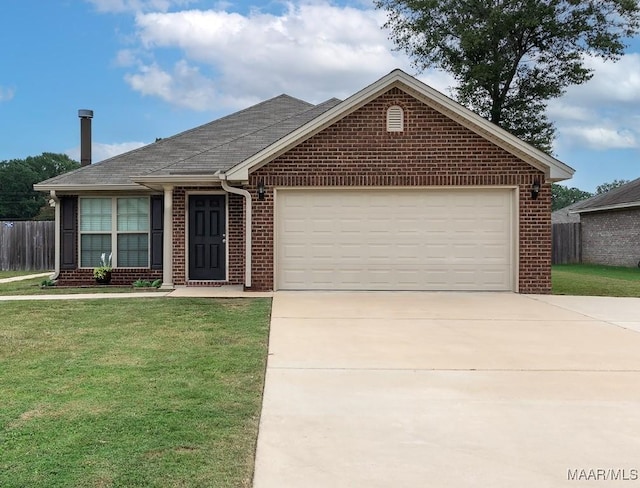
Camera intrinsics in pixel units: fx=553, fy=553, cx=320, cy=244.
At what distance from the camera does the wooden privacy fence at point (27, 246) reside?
21000 mm

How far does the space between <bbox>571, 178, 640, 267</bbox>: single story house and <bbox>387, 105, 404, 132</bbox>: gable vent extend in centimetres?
1418

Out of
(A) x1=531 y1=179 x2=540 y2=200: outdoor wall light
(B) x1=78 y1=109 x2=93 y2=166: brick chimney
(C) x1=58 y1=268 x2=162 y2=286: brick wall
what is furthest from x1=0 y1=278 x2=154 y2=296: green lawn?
(A) x1=531 y1=179 x2=540 y2=200: outdoor wall light

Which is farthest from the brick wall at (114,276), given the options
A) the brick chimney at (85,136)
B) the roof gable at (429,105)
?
the brick chimney at (85,136)

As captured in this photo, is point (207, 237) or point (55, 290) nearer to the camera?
point (55, 290)

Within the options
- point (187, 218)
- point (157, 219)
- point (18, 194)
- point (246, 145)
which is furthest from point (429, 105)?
point (18, 194)

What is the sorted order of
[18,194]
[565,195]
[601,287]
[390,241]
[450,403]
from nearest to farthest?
[450,403]
[390,241]
[601,287]
[18,194]
[565,195]

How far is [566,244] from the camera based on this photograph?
25.8 metres

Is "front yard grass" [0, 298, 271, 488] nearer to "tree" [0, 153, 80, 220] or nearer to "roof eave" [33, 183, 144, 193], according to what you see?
"roof eave" [33, 183, 144, 193]

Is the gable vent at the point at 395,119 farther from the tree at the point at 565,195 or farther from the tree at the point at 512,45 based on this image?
the tree at the point at 565,195

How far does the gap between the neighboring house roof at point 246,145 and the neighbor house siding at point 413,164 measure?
0.18 meters

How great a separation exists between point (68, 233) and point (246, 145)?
16.1 ft

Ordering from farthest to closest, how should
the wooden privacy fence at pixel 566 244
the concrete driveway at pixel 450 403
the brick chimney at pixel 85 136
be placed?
the wooden privacy fence at pixel 566 244 → the brick chimney at pixel 85 136 → the concrete driveway at pixel 450 403

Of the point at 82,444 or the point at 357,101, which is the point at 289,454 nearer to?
the point at 82,444

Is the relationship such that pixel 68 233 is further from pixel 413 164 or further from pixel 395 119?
pixel 413 164
